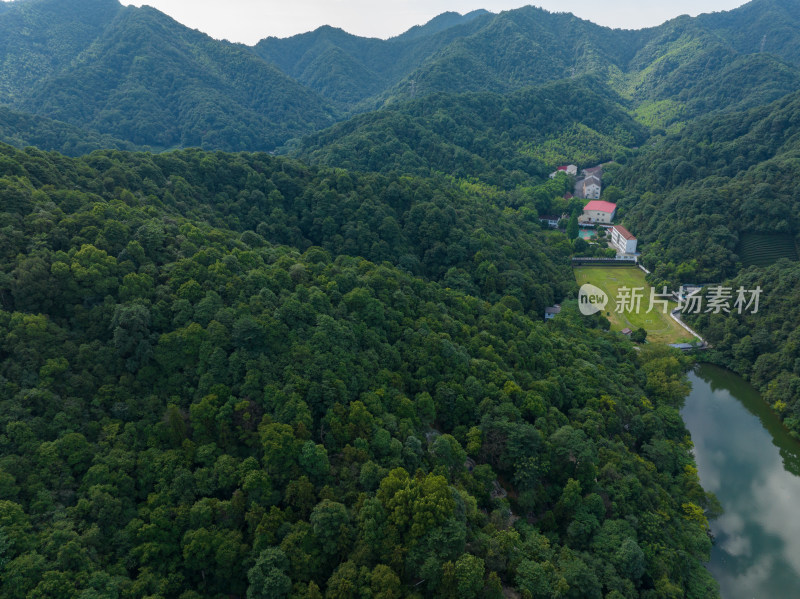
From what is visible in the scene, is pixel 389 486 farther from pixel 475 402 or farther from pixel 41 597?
pixel 41 597

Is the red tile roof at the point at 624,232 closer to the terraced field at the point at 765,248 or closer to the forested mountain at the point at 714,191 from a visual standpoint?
the forested mountain at the point at 714,191

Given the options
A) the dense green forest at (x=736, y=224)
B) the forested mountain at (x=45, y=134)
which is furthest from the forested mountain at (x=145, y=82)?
the dense green forest at (x=736, y=224)

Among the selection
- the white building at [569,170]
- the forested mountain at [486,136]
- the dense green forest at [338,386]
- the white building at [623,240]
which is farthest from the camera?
the white building at [569,170]

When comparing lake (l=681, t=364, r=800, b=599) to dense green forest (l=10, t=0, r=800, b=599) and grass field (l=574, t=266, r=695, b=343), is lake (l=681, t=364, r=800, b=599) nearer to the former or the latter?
dense green forest (l=10, t=0, r=800, b=599)

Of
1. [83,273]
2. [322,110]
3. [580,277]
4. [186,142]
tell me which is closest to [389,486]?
[83,273]

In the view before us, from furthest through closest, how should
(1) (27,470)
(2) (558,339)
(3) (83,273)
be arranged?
1. (2) (558,339)
2. (3) (83,273)
3. (1) (27,470)

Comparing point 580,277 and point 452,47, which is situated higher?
point 452,47

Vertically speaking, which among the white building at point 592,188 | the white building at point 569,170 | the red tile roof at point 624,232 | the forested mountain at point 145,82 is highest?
the forested mountain at point 145,82
